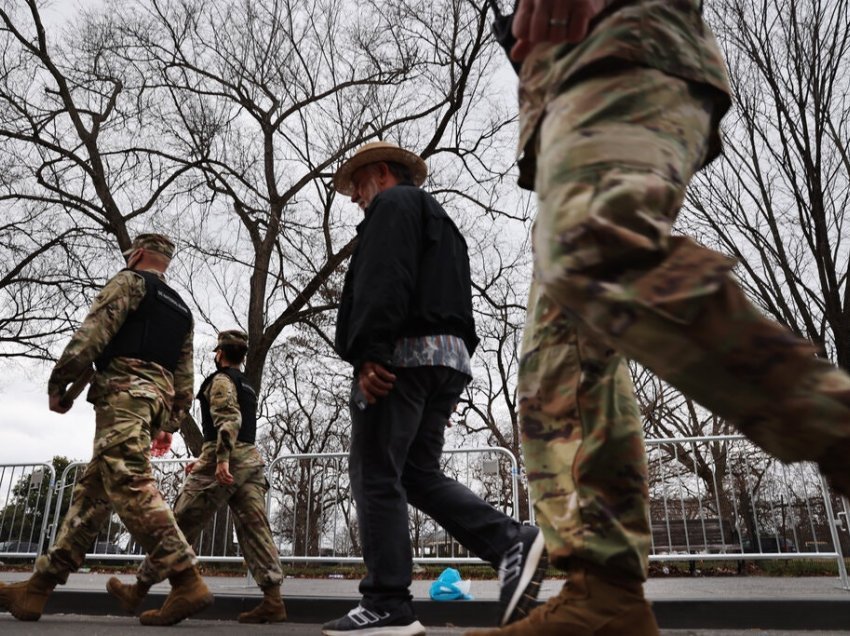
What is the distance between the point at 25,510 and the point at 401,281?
36.4 feet

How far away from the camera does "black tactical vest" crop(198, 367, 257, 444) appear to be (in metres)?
5.30

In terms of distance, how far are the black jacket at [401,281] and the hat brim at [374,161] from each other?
356 mm

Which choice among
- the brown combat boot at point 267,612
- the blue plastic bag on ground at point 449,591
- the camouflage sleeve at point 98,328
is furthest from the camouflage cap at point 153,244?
the blue plastic bag on ground at point 449,591

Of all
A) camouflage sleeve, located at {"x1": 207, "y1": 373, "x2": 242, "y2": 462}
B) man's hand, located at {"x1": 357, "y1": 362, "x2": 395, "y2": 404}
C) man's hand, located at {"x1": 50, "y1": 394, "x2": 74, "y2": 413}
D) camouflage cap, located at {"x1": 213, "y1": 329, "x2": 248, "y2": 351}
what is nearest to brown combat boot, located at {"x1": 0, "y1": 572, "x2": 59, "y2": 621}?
man's hand, located at {"x1": 50, "y1": 394, "x2": 74, "y2": 413}

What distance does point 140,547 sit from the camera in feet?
31.4

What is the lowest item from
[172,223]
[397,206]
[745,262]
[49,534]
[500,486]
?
[49,534]

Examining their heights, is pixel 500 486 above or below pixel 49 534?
above

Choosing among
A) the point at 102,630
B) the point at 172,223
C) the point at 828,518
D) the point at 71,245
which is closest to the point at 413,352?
the point at 102,630

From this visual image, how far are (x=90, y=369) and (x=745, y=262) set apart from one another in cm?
813

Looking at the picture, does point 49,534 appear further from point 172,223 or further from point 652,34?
point 652,34

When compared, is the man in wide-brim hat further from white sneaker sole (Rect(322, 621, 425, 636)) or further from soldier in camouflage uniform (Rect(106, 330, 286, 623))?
soldier in camouflage uniform (Rect(106, 330, 286, 623))

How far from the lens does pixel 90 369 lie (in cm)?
426

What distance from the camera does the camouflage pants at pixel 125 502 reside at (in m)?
3.78

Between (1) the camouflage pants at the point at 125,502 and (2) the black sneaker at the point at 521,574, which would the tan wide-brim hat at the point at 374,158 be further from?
(2) the black sneaker at the point at 521,574
